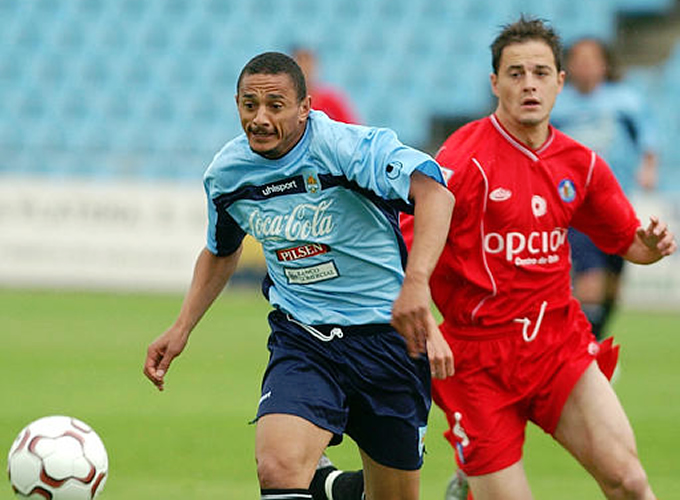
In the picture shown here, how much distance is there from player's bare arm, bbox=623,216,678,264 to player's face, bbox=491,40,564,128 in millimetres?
590

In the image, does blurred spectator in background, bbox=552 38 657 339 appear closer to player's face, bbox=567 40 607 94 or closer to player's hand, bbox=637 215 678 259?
player's face, bbox=567 40 607 94

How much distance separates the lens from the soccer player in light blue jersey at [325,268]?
452 cm

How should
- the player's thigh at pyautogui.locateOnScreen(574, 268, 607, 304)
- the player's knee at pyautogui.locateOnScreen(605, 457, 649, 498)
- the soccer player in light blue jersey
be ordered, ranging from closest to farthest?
the soccer player in light blue jersey < the player's knee at pyautogui.locateOnScreen(605, 457, 649, 498) < the player's thigh at pyautogui.locateOnScreen(574, 268, 607, 304)

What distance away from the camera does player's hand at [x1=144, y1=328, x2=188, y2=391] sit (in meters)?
4.96

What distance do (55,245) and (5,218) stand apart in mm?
735

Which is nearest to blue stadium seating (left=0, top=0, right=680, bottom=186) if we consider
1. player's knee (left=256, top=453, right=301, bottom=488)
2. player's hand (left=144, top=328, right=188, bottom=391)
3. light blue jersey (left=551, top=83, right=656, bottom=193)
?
light blue jersey (left=551, top=83, right=656, bottom=193)

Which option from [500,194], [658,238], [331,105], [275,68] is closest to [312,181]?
[275,68]

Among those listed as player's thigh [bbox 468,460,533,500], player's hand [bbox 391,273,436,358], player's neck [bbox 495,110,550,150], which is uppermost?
player's neck [bbox 495,110,550,150]

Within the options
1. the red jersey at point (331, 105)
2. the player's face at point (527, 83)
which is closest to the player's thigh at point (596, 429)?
the player's face at point (527, 83)

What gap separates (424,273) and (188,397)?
566 centimetres

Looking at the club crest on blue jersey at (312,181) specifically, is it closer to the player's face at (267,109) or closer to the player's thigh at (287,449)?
the player's face at (267,109)

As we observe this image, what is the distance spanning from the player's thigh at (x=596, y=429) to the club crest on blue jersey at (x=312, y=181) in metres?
1.30

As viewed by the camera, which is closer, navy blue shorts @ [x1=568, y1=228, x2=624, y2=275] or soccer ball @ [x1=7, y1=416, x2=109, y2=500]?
soccer ball @ [x1=7, y1=416, x2=109, y2=500]

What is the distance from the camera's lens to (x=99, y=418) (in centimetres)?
848
